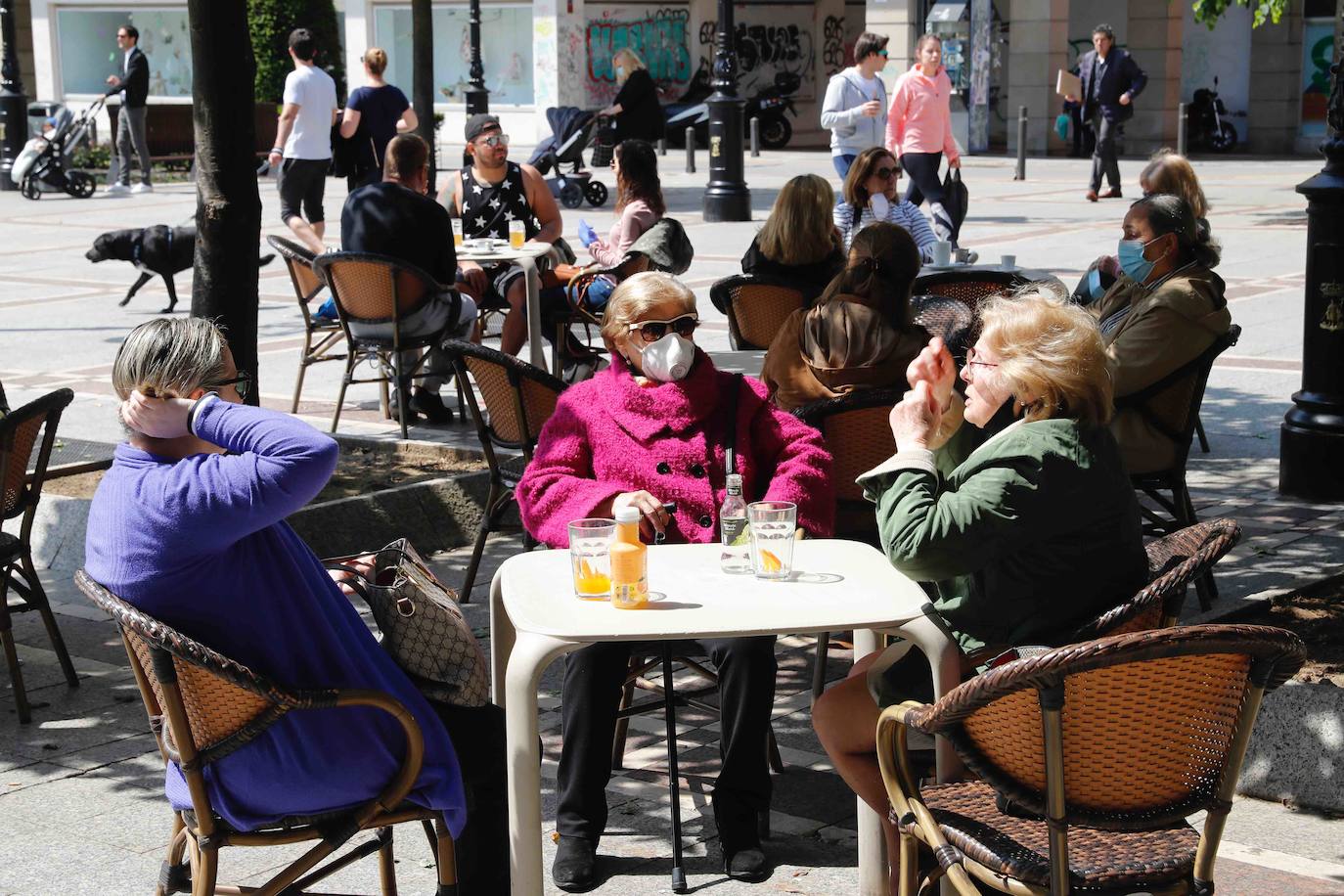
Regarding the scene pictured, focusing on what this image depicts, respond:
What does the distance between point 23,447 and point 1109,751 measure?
358cm

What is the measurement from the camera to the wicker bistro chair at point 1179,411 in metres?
5.78

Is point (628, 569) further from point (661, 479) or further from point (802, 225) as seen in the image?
point (802, 225)

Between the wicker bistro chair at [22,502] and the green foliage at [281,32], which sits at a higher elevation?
the green foliage at [281,32]

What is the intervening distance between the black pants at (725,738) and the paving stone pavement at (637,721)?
0.48 ft

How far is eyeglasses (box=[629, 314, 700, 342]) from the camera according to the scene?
4414 mm

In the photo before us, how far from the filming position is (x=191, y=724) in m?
3.21

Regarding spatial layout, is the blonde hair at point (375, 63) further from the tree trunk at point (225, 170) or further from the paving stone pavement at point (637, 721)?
the tree trunk at point (225, 170)

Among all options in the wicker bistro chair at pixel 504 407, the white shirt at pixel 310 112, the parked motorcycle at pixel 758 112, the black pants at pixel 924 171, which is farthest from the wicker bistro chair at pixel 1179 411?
the parked motorcycle at pixel 758 112

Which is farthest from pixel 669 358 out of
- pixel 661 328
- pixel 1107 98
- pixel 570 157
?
pixel 570 157

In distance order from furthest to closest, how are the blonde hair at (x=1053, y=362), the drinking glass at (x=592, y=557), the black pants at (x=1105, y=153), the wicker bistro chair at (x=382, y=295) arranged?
1. the black pants at (x=1105, y=153)
2. the wicker bistro chair at (x=382, y=295)
3. the drinking glass at (x=592, y=557)
4. the blonde hair at (x=1053, y=362)

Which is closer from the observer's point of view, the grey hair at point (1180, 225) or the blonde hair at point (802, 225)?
the grey hair at point (1180, 225)

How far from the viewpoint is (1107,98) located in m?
20.6

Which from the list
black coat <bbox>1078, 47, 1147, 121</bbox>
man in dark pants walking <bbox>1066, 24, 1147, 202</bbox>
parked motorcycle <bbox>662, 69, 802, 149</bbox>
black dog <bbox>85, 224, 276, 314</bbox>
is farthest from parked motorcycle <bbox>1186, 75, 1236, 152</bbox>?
black dog <bbox>85, 224, 276, 314</bbox>

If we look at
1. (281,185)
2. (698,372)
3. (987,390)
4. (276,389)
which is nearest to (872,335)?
(698,372)
